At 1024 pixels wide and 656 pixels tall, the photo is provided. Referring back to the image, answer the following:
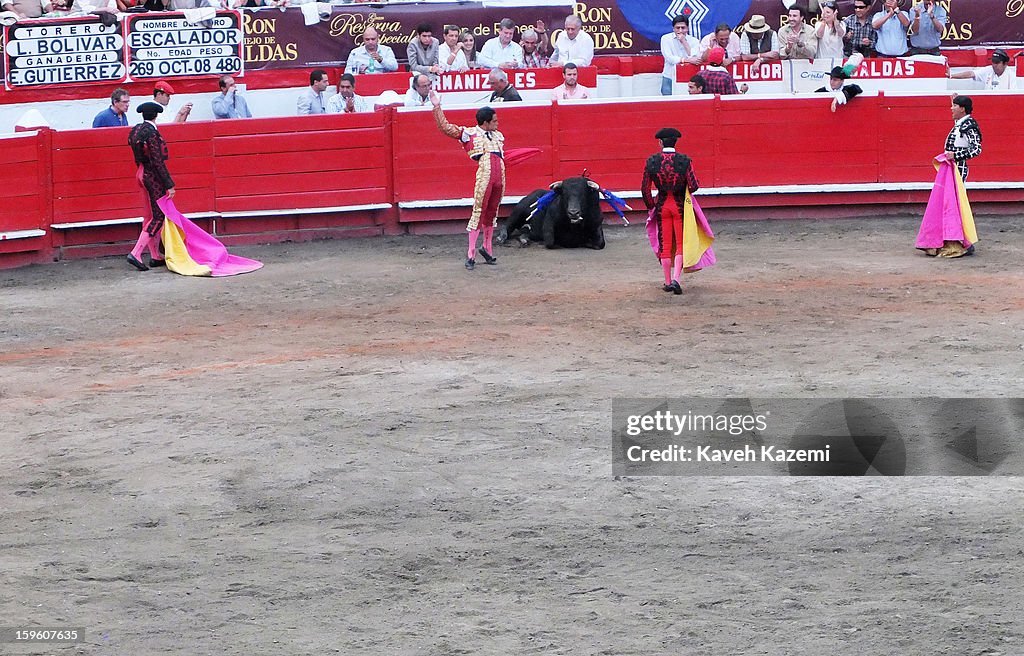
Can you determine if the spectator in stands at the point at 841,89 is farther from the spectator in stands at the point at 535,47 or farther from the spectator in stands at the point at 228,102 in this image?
the spectator in stands at the point at 228,102

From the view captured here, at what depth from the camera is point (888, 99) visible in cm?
1460

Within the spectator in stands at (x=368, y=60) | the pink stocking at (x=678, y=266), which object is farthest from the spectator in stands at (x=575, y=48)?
the pink stocking at (x=678, y=266)

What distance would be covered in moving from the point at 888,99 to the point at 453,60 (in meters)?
4.63

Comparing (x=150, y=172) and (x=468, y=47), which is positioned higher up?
(x=468, y=47)

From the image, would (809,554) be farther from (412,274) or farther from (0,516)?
(412,274)

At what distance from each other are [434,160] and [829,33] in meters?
5.17

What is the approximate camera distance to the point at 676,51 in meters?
16.3

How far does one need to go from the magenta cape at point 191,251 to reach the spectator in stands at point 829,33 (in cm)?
741

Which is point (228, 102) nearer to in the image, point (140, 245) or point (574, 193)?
point (140, 245)

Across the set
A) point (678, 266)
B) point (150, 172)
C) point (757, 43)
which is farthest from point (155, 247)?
point (757, 43)

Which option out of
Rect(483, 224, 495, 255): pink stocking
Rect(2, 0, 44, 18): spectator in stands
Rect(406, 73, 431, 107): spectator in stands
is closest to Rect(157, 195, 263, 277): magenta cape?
Answer: Rect(483, 224, 495, 255): pink stocking

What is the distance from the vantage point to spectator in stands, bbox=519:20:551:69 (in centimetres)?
1620

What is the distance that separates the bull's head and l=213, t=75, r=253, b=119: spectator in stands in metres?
3.71

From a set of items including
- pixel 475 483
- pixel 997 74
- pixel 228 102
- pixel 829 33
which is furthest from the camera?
pixel 829 33
